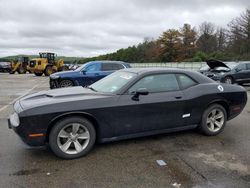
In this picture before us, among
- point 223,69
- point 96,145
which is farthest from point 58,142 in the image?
point 223,69

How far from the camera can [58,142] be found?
3.92 meters

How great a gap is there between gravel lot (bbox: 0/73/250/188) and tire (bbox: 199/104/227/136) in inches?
6.5

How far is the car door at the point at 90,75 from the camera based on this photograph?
11973mm

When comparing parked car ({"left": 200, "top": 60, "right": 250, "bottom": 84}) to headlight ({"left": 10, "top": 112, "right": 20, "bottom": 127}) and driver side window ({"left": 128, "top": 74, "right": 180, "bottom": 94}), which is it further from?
headlight ({"left": 10, "top": 112, "right": 20, "bottom": 127})

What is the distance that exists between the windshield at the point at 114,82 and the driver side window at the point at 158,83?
20cm

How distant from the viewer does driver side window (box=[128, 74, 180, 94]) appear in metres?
4.59

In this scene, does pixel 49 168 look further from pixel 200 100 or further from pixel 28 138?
pixel 200 100

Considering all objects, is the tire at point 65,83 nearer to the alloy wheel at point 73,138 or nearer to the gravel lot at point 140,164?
the gravel lot at point 140,164

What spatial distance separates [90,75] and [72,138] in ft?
26.8

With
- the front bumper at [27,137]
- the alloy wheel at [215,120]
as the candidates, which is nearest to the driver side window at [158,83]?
the alloy wheel at [215,120]

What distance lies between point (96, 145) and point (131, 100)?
105 cm

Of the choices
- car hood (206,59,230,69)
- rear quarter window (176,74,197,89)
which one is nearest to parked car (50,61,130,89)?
car hood (206,59,230,69)

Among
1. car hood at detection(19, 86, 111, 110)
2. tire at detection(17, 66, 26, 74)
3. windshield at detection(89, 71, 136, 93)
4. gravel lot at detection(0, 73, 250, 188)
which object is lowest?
gravel lot at detection(0, 73, 250, 188)

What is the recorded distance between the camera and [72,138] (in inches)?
158
